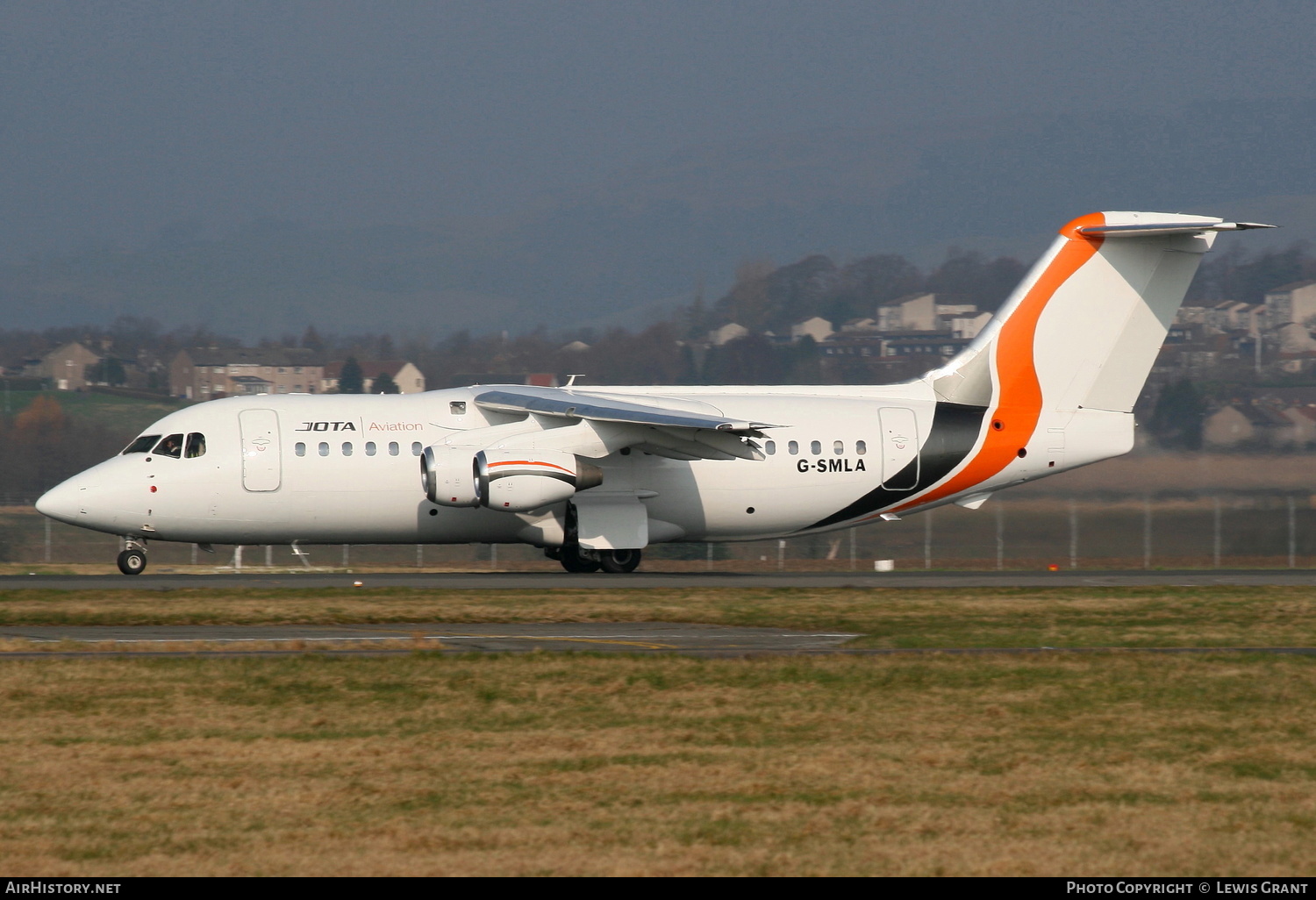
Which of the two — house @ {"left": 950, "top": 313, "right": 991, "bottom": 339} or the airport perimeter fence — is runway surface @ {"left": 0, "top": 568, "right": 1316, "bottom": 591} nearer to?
the airport perimeter fence

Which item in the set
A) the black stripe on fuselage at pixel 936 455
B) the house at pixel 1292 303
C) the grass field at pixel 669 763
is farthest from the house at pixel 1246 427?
the grass field at pixel 669 763

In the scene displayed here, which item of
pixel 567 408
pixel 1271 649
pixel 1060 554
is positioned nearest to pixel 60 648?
pixel 567 408

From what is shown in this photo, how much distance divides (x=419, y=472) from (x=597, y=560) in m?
4.15

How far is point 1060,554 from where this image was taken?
3778 cm

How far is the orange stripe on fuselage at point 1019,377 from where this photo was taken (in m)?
29.3

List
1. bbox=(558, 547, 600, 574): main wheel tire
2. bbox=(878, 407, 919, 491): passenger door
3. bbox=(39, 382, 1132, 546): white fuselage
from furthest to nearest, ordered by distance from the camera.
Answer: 1. bbox=(558, 547, 600, 574): main wheel tire
2. bbox=(878, 407, 919, 491): passenger door
3. bbox=(39, 382, 1132, 546): white fuselage

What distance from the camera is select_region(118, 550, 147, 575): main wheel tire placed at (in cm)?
2811

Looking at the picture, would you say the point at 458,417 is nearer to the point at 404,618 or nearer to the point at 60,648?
the point at 404,618

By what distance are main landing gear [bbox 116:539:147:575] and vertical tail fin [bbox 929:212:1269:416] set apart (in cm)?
1599

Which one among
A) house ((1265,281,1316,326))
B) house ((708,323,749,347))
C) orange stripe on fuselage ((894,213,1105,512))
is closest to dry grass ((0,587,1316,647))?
orange stripe on fuselage ((894,213,1105,512))

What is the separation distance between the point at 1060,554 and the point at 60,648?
27.2 m

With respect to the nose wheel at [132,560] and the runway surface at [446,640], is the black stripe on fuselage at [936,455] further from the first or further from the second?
the nose wheel at [132,560]

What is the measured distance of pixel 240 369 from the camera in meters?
67.1

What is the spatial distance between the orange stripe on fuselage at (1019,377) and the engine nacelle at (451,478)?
867cm
